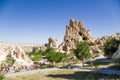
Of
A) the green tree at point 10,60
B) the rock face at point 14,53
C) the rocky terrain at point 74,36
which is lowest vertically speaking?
the green tree at point 10,60

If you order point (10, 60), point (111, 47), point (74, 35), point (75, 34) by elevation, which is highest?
point (75, 34)

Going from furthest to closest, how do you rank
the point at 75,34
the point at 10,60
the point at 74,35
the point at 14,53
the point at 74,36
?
the point at 75,34 < the point at 74,35 < the point at 74,36 < the point at 14,53 < the point at 10,60

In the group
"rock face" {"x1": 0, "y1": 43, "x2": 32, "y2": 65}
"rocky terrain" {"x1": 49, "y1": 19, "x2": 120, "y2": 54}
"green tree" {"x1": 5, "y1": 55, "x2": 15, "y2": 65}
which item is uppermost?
"rocky terrain" {"x1": 49, "y1": 19, "x2": 120, "y2": 54}

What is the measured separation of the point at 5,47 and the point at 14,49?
8.87 feet

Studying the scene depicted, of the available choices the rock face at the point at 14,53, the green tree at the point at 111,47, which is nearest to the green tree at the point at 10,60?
the rock face at the point at 14,53

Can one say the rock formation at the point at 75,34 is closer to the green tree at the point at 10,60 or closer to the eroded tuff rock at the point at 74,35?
the eroded tuff rock at the point at 74,35

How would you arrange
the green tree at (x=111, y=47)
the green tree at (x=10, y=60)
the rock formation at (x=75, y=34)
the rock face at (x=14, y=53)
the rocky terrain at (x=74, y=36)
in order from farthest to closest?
1. the rock formation at (x=75, y=34)
2. the rocky terrain at (x=74, y=36)
3. the green tree at (x=111, y=47)
4. the rock face at (x=14, y=53)
5. the green tree at (x=10, y=60)

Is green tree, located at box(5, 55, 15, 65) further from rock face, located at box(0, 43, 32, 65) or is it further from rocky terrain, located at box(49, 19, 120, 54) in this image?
rocky terrain, located at box(49, 19, 120, 54)

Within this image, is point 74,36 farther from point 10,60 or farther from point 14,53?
point 10,60

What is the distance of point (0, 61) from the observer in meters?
57.2

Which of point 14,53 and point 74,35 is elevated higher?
point 74,35

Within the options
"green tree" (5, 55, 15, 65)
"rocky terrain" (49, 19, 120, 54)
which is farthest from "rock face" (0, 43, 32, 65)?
"rocky terrain" (49, 19, 120, 54)

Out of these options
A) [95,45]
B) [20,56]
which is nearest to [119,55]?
[20,56]

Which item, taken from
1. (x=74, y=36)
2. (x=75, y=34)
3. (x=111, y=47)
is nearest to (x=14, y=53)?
(x=111, y=47)
